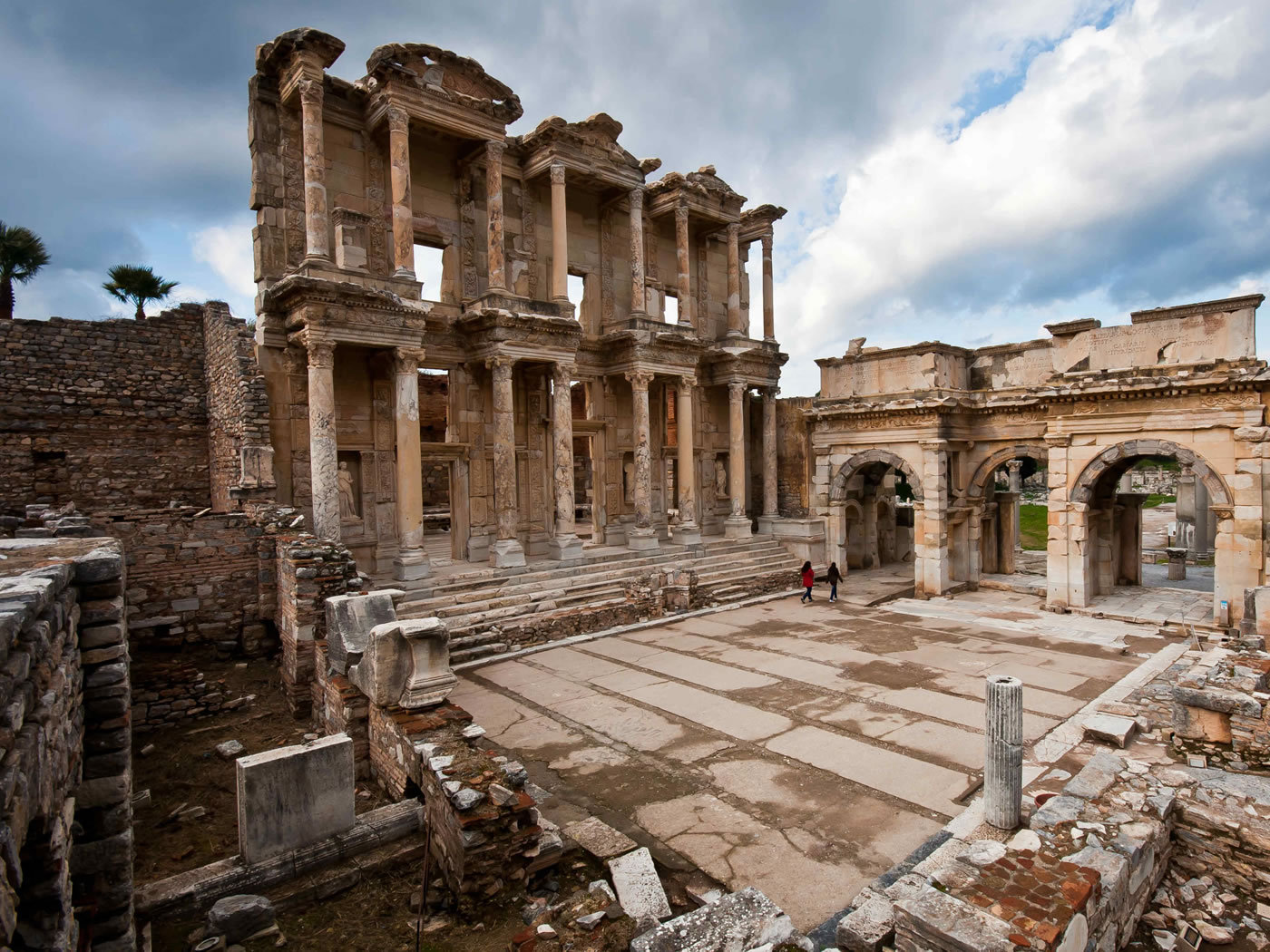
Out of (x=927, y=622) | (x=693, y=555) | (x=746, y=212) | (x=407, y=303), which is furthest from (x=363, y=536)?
(x=746, y=212)

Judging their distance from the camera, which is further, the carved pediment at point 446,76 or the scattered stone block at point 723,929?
the carved pediment at point 446,76

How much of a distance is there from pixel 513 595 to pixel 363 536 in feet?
12.9

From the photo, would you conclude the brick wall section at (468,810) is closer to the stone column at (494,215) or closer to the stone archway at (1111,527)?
the stone column at (494,215)

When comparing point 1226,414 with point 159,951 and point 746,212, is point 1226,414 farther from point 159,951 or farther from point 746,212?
point 159,951

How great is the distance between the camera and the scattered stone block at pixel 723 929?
437 centimetres

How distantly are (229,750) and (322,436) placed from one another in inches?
270

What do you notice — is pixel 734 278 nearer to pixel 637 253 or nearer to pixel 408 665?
pixel 637 253

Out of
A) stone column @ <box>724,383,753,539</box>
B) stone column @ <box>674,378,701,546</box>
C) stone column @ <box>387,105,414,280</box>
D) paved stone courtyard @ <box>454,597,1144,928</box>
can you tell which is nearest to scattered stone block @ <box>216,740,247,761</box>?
paved stone courtyard @ <box>454,597,1144,928</box>

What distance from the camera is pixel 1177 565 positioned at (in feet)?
68.7

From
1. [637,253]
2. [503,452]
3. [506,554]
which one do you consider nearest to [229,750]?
[506,554]

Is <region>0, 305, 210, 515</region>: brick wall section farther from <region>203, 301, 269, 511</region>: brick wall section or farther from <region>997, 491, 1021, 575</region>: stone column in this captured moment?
<region>997, 491, 1021, 575</region>: stone column

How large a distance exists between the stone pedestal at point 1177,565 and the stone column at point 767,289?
45.2 feet

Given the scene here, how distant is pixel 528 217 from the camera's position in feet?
63.5

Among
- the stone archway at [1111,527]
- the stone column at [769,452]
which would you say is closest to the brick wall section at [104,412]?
the stone column at [769,452]
